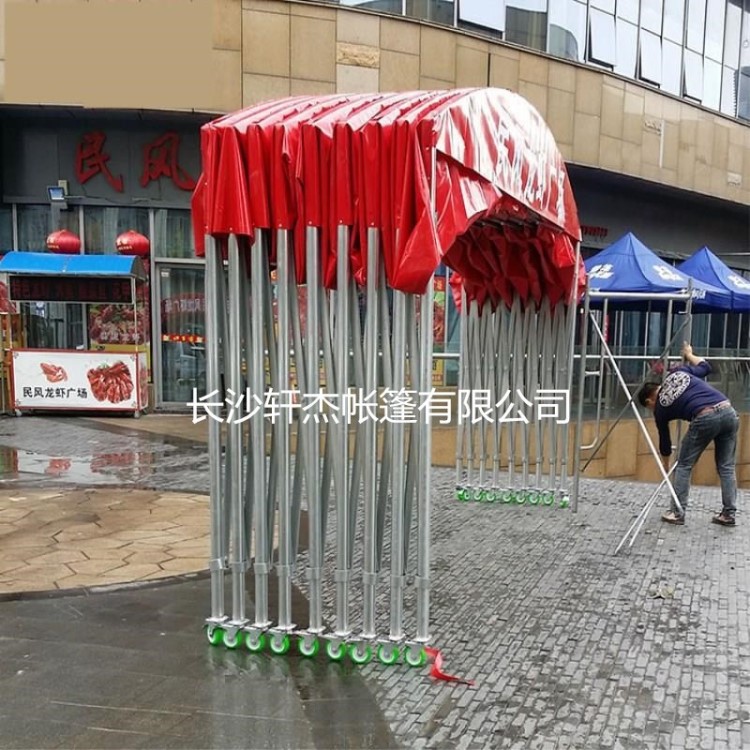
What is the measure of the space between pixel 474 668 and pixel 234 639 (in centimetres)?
129

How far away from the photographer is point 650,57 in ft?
53.7

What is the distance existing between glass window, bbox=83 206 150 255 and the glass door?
945 millimetres

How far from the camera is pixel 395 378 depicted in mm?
3596

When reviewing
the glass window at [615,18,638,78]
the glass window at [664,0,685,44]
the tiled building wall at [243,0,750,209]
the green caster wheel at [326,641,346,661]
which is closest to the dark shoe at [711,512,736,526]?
the green caster wheel at [326,641,346,661]

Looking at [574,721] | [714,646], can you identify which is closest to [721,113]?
[714,646]

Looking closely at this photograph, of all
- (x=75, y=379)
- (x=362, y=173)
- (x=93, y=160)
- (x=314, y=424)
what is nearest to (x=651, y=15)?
(x=93, y=160)

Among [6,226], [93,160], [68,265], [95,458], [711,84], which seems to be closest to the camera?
[95,458]

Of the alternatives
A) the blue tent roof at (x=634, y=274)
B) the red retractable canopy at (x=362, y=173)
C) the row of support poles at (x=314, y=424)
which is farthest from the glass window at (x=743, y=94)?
the row of support poles at (x=314, y=424)

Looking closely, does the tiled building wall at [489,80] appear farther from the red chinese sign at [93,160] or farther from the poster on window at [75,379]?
the poster on window at [75,379]

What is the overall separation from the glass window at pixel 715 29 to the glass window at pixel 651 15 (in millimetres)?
2314

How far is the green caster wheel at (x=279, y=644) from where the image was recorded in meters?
3.79

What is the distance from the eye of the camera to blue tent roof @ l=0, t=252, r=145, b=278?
1152 centimetres

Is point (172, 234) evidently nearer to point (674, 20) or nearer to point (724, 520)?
point (724, 520)

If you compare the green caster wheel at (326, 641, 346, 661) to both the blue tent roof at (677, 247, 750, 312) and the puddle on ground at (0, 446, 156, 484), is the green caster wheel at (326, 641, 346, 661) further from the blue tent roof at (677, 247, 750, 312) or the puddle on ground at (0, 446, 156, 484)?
the blue tent roof at (677, 247, 750, 312)
